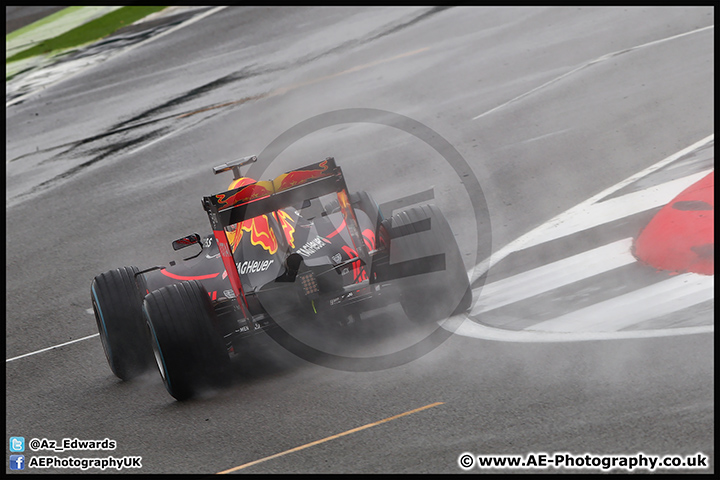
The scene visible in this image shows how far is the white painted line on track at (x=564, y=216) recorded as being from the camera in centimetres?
875

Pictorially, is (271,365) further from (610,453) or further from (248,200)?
(610,453)

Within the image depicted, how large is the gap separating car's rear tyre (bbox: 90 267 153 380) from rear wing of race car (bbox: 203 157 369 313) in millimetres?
1157

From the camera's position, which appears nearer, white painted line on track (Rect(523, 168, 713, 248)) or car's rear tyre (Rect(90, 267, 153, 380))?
car's rear tyre (Rect(90, 267, 153, 380))

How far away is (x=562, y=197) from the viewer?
10188 mm

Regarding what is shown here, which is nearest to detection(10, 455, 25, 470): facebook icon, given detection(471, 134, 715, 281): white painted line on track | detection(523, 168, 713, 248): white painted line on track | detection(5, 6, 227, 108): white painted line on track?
detection(471, 134, 715, 281): white painted line on track

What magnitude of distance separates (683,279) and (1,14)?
26.4 meters

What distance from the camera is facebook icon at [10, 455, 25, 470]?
6.11m

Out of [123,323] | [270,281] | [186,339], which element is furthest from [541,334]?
[123,323]

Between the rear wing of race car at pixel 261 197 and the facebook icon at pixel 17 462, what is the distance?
6.90ft

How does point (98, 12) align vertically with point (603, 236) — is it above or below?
above

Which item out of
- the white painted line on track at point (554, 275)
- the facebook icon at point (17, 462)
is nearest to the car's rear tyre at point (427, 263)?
the white painted line on track at point (554, 275)

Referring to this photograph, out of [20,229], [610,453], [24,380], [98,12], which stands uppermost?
[98,12]

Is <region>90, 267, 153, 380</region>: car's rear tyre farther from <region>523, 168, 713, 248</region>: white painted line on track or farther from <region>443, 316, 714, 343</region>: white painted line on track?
<region>523, 168, 713, 248</region>: white painted line on track
